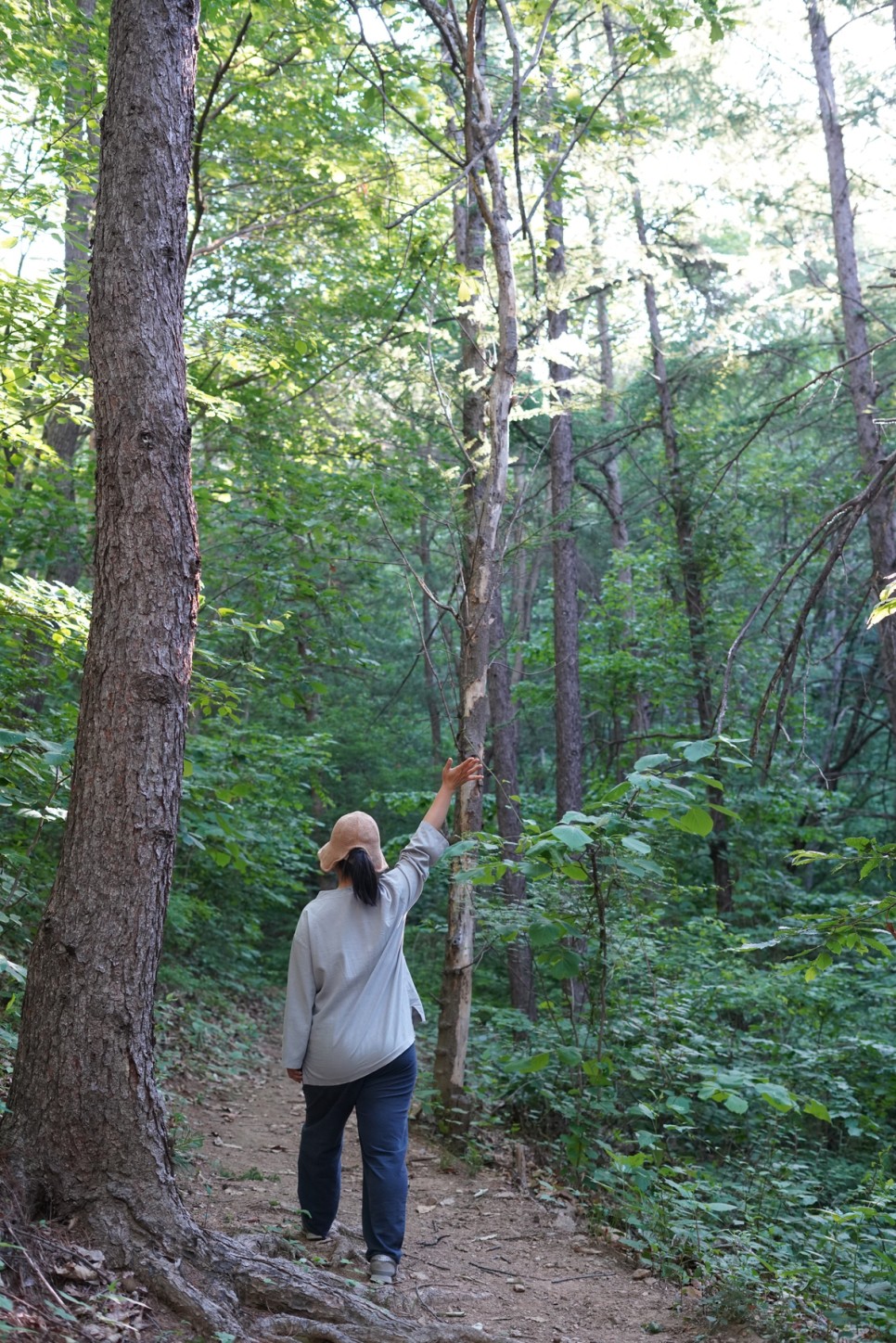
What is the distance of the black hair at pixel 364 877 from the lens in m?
3.91

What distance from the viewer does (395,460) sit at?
1178cm

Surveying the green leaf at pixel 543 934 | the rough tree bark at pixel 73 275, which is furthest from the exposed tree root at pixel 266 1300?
the rough tree bark at pixel 73 275

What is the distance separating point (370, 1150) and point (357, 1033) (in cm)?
46

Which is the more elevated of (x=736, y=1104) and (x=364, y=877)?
(x=364, y=877)

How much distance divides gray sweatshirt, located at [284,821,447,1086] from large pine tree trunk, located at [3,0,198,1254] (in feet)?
2.73

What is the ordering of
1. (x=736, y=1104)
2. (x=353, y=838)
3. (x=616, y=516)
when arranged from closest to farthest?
(x=353, y=838)
(x=736, y=1104)
(x=616, y=516)

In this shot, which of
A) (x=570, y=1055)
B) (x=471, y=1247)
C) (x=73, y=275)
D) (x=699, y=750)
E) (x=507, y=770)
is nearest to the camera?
(x=699, y=750)

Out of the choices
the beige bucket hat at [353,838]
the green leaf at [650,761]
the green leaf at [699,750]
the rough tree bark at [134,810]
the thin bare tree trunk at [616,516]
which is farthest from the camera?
the thin bare tree trunk at [616,516]

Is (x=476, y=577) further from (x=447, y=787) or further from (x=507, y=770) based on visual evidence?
(x=507, y=770)

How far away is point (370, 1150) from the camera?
12.8ft

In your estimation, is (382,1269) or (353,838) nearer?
(382,1269)

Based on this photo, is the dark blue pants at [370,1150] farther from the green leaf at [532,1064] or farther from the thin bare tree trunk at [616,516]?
the thin bare tree trunk at [616,516]

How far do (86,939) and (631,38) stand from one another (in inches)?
231

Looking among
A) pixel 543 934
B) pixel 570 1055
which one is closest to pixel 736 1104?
pixel 570 1055
